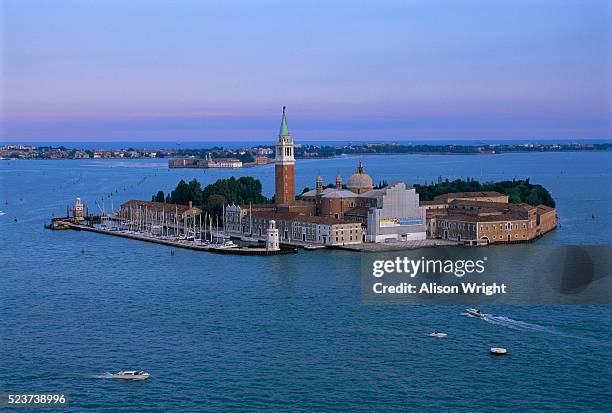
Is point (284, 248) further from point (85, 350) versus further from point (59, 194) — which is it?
point (59, 194)

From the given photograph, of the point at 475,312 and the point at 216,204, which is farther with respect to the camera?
the point at 216,204

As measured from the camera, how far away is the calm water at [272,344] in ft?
28.7

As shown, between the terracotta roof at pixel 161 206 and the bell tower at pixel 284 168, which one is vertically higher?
the bell tower at pixel 284 168

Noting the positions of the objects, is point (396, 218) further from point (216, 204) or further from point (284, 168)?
point (216, 204)

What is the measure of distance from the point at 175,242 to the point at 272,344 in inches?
402

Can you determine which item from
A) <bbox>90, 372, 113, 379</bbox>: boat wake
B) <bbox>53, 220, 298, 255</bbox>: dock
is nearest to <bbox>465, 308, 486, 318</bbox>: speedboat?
<bbox>90, 372, 113, 379</bbox>: boat wake

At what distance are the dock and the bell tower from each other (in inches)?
148

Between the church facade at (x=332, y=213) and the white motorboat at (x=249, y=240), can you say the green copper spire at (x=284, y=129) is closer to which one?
the church facade at (x=332, y=213)

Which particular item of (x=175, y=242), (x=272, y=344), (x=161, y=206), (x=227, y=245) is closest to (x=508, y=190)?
(x=161, y=206)

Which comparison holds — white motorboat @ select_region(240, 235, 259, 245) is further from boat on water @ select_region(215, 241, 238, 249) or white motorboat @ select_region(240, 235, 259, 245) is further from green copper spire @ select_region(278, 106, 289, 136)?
green copper spire @ select_region(278, 106, 289, 136)

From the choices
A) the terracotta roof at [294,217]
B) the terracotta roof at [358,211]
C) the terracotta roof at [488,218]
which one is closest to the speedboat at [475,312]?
the terracotta roof at [294,217]

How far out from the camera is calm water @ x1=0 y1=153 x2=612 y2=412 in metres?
8.73

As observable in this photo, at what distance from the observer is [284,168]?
75.7 ft

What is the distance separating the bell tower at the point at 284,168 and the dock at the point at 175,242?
12.3ft
